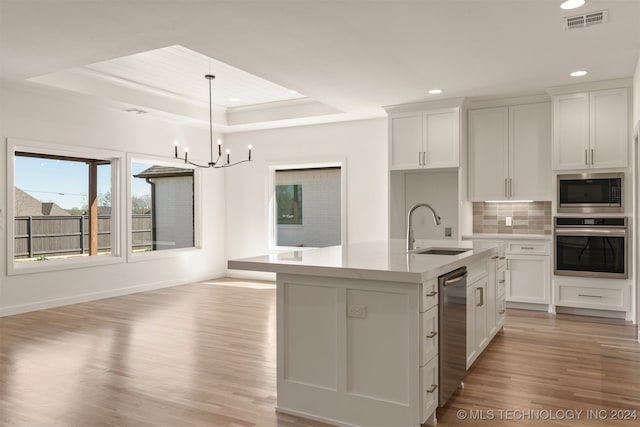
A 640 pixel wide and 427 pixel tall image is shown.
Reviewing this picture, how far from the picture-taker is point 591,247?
16.9ft

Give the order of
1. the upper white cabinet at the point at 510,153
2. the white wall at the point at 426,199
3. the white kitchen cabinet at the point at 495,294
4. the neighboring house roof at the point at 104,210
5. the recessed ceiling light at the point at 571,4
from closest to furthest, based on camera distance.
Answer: the recessed ceiling light at the point at 571,4, the white kitchen cabinet at the point at 495,294, the upper white cabinet at the point at 510,153, the white wall at the point at 426,199, the neighboring house roof at the point at 104,210

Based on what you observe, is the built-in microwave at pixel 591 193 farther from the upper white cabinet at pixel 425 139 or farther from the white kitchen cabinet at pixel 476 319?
the white kitchen cabinet at pixel 476 319

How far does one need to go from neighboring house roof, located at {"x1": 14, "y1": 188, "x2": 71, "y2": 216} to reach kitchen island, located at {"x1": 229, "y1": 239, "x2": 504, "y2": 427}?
4.43 meters

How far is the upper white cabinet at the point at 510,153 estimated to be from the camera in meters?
5.65

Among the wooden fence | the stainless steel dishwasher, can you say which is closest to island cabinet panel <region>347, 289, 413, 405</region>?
the stainless steel dishwasher

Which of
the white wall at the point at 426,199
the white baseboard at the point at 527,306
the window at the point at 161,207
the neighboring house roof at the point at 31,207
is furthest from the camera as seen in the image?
the window at the point at 161,207

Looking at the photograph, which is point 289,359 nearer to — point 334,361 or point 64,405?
point 334,361

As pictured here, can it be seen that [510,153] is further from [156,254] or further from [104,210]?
[104,210]

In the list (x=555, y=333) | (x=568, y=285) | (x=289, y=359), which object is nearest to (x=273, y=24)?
A: (x=289, y=359)

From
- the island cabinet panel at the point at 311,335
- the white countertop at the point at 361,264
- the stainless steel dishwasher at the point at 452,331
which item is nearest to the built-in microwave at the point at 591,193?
the white countertop at the point at 361,264

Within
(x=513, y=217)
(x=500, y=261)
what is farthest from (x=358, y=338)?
(x=513, y=217)

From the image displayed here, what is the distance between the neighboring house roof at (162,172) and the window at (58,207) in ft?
2.50

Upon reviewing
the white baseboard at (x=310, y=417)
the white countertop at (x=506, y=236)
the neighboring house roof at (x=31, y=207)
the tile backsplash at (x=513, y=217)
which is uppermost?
the neighboring house roof at (x=31, y=207)

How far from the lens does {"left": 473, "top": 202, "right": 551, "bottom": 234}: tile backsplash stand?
5.92 metres
